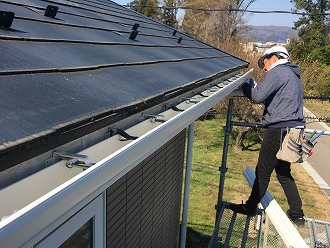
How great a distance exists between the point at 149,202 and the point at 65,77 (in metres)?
1.95

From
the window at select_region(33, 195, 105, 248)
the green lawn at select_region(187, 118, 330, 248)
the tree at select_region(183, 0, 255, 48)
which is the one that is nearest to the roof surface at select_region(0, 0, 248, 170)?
the window at select_region(33, 195, 105, 248)

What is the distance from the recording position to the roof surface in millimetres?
1144

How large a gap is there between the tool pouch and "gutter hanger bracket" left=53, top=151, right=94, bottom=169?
2.51 metres

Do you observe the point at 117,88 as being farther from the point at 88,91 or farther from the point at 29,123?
the point at 29,123

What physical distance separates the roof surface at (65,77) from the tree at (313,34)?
30364 mm

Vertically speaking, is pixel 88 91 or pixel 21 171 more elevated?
pixel 88 91

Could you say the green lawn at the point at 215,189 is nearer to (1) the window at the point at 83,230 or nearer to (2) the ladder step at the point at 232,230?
(2) the ladder step at the point at 232,230

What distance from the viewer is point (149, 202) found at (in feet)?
10.8

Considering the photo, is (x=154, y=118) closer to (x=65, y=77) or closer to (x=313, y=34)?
(x=65, y=77)

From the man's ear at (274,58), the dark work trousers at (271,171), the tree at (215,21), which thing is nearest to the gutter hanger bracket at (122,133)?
the dark work trousers at (271,171)

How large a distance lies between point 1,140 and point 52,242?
2.04ft

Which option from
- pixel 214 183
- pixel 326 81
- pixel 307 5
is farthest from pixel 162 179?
pixel 307 5

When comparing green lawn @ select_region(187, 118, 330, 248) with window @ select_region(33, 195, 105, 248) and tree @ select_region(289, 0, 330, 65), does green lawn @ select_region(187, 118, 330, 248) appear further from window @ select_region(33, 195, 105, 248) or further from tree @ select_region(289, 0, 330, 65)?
tree @ select_region(289, 0, 330, 65)

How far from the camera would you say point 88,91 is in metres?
1.62
